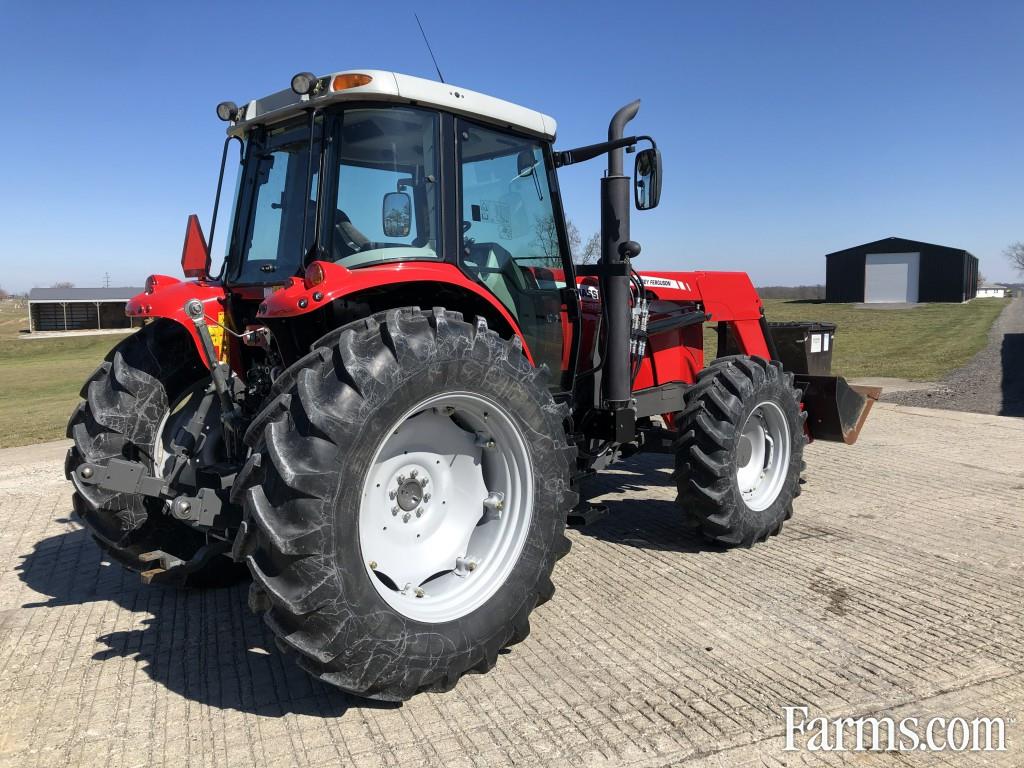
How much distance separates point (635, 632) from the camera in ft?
12.6

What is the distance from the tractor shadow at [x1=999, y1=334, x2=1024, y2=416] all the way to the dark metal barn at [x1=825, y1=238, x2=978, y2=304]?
29.3 m

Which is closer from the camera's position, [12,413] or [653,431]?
[653,431]

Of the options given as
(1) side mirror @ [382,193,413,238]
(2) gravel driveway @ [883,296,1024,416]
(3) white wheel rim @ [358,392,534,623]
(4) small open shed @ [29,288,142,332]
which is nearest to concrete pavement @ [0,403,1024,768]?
(3) white wheel rim @ [358,392,534,623]

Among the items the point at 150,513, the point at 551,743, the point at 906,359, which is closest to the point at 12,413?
the point at 150,513

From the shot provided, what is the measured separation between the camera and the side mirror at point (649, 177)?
4.38m

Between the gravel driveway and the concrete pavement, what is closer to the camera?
the concrete pavement

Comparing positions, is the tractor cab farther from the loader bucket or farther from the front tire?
the loader bucket

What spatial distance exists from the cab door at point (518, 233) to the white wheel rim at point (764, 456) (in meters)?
1.53

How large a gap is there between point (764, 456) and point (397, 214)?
3.20m

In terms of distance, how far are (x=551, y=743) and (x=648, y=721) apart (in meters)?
0.41

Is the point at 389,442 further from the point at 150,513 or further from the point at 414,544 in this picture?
the point at 150,513

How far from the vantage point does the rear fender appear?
12.4 feet

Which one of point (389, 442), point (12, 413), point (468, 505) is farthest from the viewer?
point (12, 413)

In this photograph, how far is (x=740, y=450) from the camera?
17.3 ft
